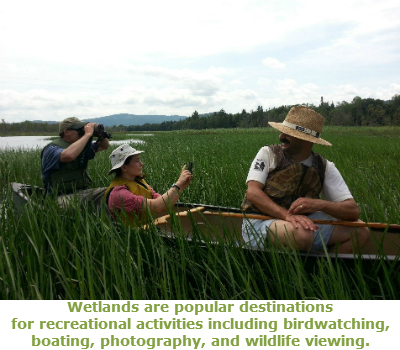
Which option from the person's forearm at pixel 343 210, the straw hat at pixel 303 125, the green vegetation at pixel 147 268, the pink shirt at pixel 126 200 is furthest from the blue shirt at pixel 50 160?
the person's forearm at pixel 343 210

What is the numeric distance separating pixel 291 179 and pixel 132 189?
3.70 feet

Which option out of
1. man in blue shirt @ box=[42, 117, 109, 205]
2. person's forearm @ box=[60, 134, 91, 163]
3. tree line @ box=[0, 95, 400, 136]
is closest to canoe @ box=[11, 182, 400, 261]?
man in blue shirt @ box=[42, 117, 109, 205]

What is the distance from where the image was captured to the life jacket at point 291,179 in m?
2.46

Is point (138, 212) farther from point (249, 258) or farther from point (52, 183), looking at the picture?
point (52, 183)

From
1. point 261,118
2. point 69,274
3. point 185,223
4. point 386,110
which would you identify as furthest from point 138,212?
point 261,118

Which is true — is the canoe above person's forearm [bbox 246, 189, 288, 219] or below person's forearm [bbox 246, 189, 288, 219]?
below

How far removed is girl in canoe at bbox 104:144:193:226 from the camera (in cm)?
277

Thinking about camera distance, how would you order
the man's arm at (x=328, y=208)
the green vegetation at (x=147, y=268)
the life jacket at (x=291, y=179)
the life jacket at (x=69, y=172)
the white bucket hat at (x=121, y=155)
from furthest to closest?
1. the life jacket at (x=69, y=172)
2. the white bucket hat at (x=121, y=155)
3. the life jacket at (x=291, y=179)
4. the man's arm at (x=328, y=208)
5. the green vegetation at (x=147, y=268)

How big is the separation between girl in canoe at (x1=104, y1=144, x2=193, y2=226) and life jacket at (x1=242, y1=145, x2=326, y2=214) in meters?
0.64

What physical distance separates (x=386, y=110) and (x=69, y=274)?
2459 inches

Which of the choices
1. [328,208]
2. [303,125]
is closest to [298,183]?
[328,208]

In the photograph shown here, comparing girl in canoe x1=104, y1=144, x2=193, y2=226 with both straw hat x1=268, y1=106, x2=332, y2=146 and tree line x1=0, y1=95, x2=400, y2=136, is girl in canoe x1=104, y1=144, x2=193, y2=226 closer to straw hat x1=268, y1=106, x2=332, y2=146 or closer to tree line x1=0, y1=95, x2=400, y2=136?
straw hat x1=268, y1=106, x2=332, y2=146

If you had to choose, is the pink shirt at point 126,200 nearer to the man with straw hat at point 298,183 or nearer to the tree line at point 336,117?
the man with straw hat at point 298,183

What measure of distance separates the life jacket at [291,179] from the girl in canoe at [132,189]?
64cm
